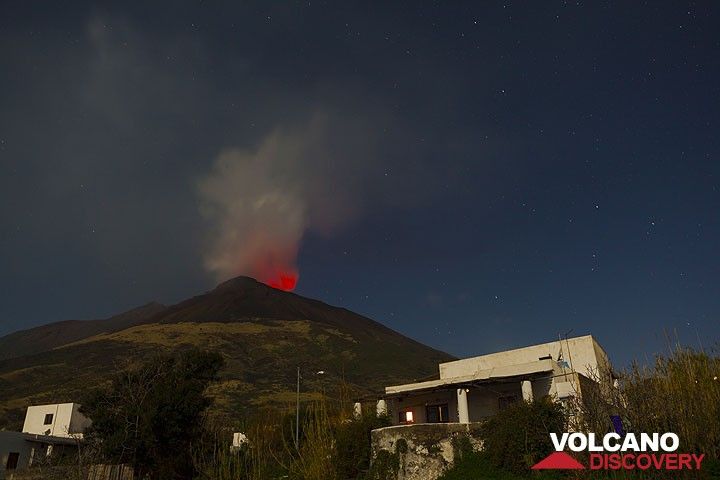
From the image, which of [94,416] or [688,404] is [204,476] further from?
[94,416]

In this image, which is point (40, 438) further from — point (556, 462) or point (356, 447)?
point (556, 462)

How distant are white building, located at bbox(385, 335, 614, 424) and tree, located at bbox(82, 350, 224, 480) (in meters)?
15.6

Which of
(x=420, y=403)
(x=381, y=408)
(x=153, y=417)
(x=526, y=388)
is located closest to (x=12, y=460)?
(x=153, y=417)

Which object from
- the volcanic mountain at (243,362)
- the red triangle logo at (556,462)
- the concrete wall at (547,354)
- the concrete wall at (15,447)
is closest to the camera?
the red triangle logo at (556,462)

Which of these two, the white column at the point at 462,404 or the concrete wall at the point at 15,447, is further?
the concrete wall at the point at 15,447

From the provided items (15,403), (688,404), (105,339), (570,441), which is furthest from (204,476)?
(105,339)

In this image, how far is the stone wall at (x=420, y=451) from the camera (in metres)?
28.9

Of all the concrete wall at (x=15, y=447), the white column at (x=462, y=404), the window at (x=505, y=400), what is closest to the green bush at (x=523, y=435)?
the white column at (x=462, y=404)

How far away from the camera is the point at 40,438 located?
50844 millimetres

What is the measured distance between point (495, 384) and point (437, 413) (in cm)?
598

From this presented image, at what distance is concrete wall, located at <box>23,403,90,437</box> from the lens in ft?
202

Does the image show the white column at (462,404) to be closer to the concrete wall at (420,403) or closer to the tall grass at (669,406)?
the concrete wall at (420,403)

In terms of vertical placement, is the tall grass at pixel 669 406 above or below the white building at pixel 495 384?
below

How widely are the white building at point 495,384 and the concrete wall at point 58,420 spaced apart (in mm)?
42049
